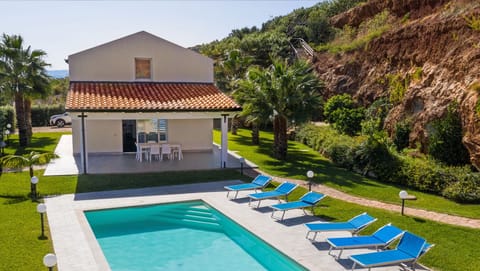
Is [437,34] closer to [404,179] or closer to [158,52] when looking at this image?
[404,179]

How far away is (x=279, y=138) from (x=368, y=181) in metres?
6.72

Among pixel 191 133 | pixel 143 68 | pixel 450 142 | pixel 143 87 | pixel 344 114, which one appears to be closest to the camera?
pixel 450 142

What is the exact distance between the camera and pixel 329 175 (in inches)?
842

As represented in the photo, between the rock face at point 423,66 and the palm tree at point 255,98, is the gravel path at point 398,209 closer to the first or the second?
the palm tree at point 255,98

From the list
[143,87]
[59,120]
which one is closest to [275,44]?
[143,87]

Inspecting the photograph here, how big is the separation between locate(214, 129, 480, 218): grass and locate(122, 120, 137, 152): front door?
6.94m

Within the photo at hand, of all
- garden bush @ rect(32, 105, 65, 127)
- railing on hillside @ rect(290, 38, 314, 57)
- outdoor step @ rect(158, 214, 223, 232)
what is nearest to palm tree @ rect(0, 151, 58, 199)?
outdoor step @ rect(158, 214, 223, 232)

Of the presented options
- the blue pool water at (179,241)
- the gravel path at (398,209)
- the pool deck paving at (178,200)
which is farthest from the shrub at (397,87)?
the blue pool water at (179,241)

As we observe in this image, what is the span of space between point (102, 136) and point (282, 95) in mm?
12112

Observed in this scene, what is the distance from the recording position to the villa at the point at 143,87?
969 inches

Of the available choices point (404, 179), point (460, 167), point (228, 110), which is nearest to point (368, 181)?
point (404, 179)

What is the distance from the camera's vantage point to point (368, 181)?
20297 millimetres

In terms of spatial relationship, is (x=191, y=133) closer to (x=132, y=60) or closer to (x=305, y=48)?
(x=132, y=60)

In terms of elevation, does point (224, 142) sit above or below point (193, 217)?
above
